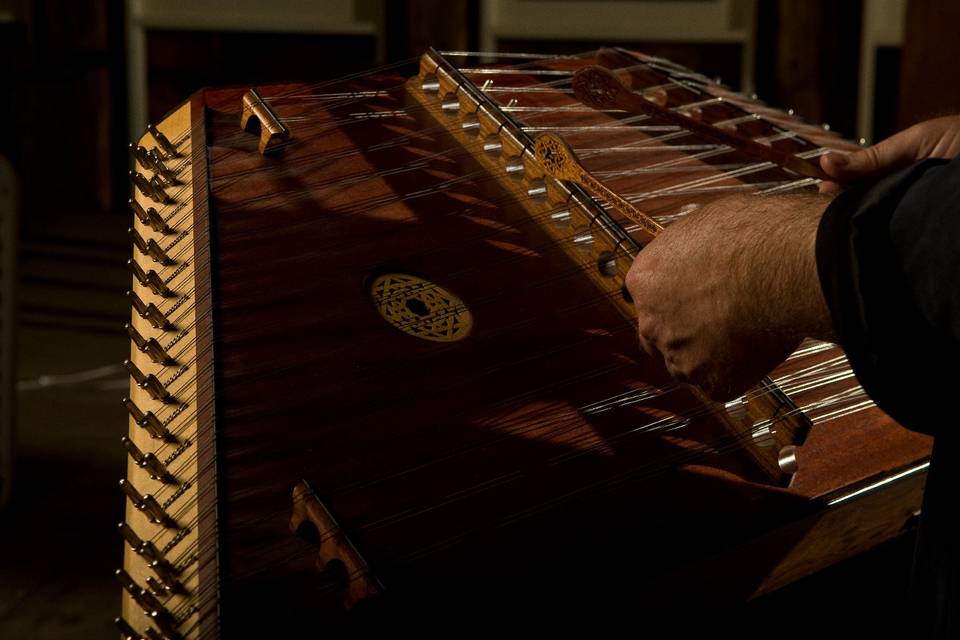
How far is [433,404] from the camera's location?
1.02 meters

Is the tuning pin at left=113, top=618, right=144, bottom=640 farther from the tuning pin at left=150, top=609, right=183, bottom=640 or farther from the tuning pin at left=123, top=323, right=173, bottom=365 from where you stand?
the tuning pin at left=123, top=323, right=173, bottom=365

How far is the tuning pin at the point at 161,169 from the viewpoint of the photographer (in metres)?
1.31

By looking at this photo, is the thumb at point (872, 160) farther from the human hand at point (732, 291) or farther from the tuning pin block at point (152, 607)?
the tuning pin block at point (152, 607)

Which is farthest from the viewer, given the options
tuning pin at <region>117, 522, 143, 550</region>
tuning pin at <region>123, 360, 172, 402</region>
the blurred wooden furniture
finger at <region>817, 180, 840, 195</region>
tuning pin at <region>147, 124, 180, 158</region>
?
the blurred wooden furniture

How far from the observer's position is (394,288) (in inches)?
45.5

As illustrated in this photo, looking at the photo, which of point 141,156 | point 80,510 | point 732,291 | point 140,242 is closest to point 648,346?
point 732,291

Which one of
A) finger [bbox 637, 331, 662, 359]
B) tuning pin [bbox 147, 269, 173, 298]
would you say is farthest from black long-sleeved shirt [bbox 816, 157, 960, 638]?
tuning pin [bbox 147, 269, 173, 298]

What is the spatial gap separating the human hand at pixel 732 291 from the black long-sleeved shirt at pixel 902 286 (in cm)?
5

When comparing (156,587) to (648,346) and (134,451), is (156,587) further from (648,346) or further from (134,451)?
(648,346)

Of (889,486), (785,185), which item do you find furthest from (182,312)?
(785,185)

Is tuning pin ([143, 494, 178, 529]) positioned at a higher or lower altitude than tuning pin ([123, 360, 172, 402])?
lower

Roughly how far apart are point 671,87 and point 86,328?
2.50m

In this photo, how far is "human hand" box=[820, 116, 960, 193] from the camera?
46.6 inches

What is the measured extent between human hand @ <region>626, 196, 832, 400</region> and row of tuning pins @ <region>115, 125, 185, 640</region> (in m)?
0.52
